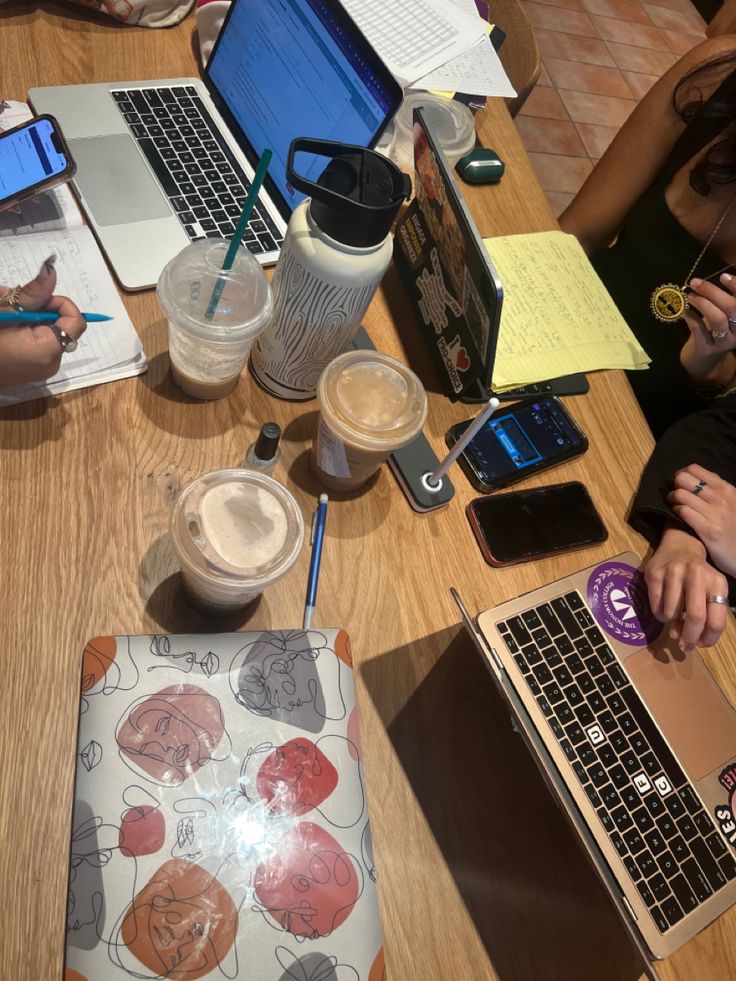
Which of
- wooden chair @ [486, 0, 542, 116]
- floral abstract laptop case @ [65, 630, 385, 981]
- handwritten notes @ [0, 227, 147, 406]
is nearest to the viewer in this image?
floral abstract laptop case @ [65, 630, 385, 981]

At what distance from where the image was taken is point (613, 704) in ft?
2.21

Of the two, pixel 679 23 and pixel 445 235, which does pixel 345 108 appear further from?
pixel 679 23

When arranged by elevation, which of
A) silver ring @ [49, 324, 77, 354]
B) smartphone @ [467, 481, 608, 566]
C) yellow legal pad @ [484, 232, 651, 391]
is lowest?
smartphone @ [467, 481, 608, 566]

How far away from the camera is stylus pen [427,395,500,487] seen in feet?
2.03

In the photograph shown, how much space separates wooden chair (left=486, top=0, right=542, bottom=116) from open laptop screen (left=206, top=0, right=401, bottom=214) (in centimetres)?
54

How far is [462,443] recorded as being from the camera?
0.66 metres

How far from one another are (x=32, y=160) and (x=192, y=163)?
0.22m

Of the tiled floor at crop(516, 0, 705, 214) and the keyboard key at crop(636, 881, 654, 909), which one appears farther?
the tiled floor at crop(516, 0, 705, 214)

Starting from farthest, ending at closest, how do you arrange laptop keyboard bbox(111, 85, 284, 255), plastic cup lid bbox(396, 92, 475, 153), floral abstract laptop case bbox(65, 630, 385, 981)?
plastic cup lid bbox(396, 92, 475, 153), laptop keyboard bbox(111, 85, 284, 255), floral abstract laptop case bbox(65, 630, 385, 981)

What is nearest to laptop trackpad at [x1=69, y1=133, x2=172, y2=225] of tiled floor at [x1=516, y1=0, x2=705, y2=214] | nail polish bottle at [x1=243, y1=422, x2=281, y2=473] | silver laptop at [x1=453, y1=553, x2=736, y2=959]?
nail polish bottle at [x1=243, y1=422, x2=281, y2=473]

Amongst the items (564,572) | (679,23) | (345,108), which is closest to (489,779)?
(564,572)

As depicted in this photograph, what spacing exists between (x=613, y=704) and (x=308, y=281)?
50cm

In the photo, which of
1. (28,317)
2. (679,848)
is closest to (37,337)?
(28,317)

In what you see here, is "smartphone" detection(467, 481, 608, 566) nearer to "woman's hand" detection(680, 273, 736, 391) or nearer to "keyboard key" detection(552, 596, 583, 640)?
"keyboard key" detection(552, 596, 583, 640)
